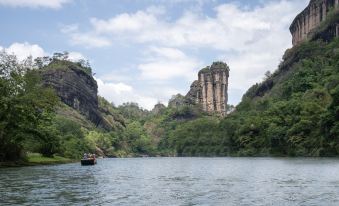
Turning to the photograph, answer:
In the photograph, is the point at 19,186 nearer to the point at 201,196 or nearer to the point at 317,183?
the point at 201,196

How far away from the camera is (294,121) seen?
16075 centimetres

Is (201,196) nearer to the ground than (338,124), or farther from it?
nearer to the ground

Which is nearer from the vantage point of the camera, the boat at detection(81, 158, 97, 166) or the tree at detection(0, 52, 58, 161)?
the tree at detection(0, 52, 58, 161)

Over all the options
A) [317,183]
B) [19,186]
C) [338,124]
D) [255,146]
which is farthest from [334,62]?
[19,186]

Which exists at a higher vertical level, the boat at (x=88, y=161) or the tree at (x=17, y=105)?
the tree at (x=17, y=105)

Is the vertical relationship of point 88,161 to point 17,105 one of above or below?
below

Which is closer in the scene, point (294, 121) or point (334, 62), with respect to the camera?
point (294, 121)

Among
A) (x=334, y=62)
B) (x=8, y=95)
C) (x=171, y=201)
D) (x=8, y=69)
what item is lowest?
(x=171, y=201)

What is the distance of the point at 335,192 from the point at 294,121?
12631cm

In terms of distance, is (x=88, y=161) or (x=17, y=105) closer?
(x=17, y=105)

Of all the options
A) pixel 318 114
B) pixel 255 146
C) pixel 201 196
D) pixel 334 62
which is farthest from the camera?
pixel 334 62

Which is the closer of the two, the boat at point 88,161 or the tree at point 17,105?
the tree at point 17,105

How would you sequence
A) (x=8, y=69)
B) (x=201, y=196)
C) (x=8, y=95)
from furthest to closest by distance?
(x=8, y=69) < (x=8, y=95) < (x=201, y=196)

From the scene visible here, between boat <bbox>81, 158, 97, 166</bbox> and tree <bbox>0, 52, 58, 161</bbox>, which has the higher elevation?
tree <bbox>0, 52, 58, 161</bbox>
